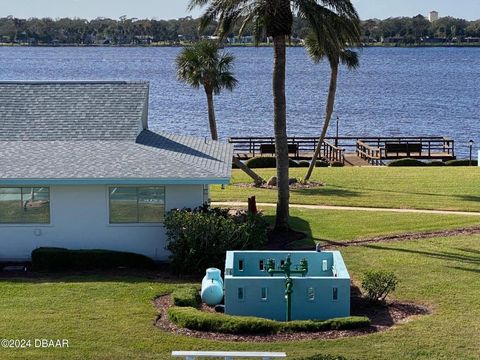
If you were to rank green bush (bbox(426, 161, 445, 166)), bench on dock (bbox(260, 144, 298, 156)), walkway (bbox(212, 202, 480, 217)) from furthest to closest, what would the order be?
bench on dock (bbox(260, 144, 298, 156)) → green bush (bbox(426, 161, 445, 166)) → walkway (bbox(212, 202, 480, 217))

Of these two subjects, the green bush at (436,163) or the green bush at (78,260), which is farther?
the green bush at (436,163)

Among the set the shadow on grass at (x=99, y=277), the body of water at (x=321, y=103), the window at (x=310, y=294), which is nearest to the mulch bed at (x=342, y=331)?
the window at (x=310, y=294)

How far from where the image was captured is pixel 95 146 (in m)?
29.6

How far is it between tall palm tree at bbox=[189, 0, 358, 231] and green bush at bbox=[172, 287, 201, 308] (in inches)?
291

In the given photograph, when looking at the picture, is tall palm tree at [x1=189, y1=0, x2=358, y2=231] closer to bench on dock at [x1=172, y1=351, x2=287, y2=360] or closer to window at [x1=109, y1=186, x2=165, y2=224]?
window at [x1=109, y1=186, x2=165, y2=224]

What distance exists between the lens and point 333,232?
99.7ft

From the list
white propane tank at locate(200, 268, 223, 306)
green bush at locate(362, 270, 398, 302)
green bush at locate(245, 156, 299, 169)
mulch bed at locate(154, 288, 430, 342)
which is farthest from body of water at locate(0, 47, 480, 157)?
white propane tank at locate(200, 268, 223, 306)

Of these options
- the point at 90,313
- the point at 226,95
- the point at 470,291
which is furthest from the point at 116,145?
the point at 226,95

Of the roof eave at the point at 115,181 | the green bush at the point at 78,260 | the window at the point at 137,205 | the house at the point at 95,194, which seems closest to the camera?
the green bush at the point at 78,260

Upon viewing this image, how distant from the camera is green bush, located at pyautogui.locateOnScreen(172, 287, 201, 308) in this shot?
72.2 ft

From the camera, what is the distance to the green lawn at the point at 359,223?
30.2m

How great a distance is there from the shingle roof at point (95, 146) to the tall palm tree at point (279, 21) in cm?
194

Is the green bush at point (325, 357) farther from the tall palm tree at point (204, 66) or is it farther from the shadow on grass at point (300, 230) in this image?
the tall palm tree at point (204, 66)

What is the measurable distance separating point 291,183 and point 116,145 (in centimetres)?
1283
